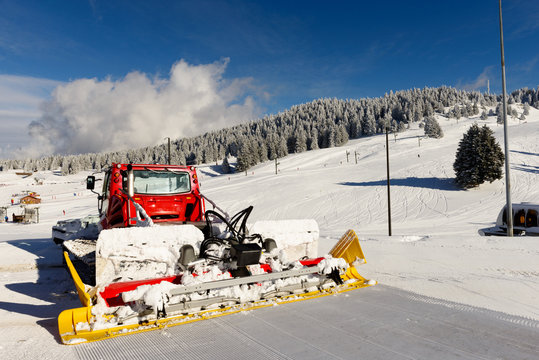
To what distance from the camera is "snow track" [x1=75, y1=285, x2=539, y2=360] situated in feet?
10.9

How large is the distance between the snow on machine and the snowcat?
31.9 ft

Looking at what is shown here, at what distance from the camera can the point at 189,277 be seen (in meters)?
4.30

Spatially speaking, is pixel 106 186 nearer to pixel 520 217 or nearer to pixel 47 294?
pixel 47 294

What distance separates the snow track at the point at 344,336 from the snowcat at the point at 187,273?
19 centimetres

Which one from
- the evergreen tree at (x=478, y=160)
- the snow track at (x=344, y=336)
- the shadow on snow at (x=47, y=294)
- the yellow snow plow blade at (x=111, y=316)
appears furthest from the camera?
the evergreen tree at (x=478, y=160)

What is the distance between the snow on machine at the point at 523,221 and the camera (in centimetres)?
1198

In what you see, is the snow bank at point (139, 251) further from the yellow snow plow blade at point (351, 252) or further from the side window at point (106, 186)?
the side window at point (106, 186)

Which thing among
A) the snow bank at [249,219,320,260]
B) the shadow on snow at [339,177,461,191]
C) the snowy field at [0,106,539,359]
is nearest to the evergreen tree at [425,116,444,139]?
the snowy field at [0,106,539,359]

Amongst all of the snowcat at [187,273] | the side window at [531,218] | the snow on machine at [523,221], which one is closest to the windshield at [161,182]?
the snowcat at [187,273]

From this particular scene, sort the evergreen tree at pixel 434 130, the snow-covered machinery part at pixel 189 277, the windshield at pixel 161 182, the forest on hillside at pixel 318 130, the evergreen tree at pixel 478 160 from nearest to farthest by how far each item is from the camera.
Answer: the snow-covered machinery part at pixel 189 277, the windshield at pixel 161 182, the evergreen tree at pixel 478 160, the evergreen tree at pixel 434 130, the forest on hillside at pixel 318 130

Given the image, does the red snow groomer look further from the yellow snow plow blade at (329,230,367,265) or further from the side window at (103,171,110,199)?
the yellow snow plow blade at (329,230,367,265)

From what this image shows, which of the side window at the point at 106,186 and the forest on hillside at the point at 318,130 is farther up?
the forest on hillside at the point at 318,130

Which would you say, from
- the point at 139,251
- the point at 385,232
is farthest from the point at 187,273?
the point at 385,232

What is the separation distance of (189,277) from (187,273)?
164 millimetres
